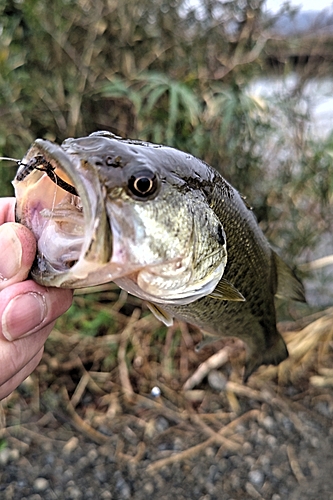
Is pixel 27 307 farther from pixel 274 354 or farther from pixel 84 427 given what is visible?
pixel 84 427

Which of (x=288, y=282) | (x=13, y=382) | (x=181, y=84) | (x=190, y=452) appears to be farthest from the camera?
(x=190, y=452)

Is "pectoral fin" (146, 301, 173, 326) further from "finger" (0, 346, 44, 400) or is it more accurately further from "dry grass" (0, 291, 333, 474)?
"dry grass" (0, 291, 333, 474)

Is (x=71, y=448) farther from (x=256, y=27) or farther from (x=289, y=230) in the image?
(x=256, y=27)

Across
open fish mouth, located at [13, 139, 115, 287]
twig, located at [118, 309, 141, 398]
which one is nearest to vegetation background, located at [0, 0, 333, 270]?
twig, located at [118, 309, 141, 398]

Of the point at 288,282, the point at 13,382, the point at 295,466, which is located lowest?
the point at 295,466

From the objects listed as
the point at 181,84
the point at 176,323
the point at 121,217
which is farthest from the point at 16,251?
the point at 176,323

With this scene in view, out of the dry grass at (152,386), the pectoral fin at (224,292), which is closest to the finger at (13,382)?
the pectoral fin at (224,292)

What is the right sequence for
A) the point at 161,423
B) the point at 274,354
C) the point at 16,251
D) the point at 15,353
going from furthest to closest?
the point at 161,423 → the point at 274,354 → the point at 15,353 → the point at 16,251
